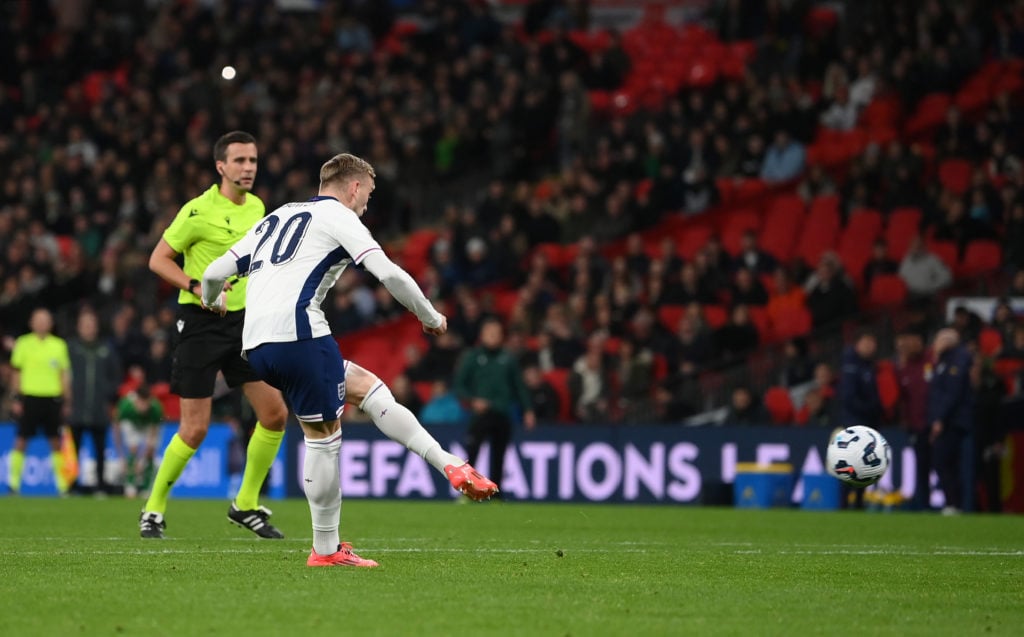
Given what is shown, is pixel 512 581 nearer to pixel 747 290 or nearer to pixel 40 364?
pixel 40 364

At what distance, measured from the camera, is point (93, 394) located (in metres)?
20.4

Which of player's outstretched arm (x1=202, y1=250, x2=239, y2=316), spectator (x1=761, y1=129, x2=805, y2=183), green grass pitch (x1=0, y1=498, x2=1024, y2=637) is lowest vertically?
green grass pitch (x1=0, y1=498, x2=1024, y2=637)

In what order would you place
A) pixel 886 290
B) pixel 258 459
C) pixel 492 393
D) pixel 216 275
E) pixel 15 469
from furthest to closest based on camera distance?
pixel 886 290 → pixel 15 469 → pixel 492 393 → pixel 258 459 → pixel 216 275

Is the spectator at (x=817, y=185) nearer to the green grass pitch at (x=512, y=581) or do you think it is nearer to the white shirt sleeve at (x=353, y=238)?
the green grass pitch at (x=512, y=581)

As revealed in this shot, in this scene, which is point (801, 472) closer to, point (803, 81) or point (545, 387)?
point (545, 387)

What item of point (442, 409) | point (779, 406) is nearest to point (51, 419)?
point (442, 409)

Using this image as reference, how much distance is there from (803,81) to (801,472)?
8767mm

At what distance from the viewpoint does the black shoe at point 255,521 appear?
10742 millimetres

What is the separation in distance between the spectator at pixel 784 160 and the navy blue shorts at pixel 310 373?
16.5m

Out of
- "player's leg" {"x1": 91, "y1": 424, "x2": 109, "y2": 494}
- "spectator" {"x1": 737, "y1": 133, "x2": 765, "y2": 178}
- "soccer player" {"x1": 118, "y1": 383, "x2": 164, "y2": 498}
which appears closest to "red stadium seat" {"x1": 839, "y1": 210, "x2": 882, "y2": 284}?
"spectator" {"x1": 737, "y1": 133, "x2": 765, "y2": 178}

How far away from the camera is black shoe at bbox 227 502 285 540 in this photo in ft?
35.2

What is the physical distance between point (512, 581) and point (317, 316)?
1.68m

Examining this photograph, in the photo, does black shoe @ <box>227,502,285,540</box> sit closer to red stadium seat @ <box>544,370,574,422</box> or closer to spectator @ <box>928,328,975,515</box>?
spectator @ <box>928,328,975,515</box>

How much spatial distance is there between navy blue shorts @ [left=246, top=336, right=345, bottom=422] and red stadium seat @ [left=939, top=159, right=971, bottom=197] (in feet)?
51.3
